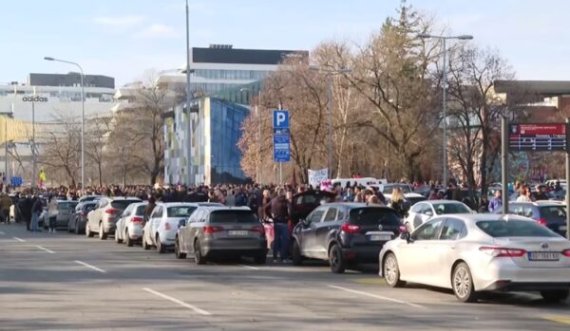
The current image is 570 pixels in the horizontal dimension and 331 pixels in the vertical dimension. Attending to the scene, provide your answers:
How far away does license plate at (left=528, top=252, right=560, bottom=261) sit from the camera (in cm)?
1413

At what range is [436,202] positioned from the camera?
27.7 m

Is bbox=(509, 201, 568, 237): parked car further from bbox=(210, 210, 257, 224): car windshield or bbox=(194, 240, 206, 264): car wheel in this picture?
bbox=(194, 240, 206, 264): car wheel

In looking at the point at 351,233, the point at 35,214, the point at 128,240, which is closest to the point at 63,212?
the point at 35,214

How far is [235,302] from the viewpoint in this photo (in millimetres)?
14742

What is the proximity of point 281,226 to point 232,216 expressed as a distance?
167 cm

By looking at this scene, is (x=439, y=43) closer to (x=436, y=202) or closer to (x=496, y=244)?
(x=436, y=202)

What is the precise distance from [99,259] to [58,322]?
12.1m

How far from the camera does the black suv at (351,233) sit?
20.1 m

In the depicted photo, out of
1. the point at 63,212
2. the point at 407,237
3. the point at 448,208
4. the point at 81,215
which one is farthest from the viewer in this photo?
the point at 63,212

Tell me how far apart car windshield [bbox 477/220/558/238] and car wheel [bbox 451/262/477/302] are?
2.19 ft

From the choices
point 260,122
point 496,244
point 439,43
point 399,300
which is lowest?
point 399,300

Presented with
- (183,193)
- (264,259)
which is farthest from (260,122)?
(264,259)

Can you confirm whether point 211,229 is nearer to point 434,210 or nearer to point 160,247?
point 160,247

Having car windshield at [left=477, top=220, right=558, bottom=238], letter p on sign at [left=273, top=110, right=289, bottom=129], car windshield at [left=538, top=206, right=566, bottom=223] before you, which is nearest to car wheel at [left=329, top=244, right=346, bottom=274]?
car windshield at [left=477, top=220, right=558, bottom=238]
